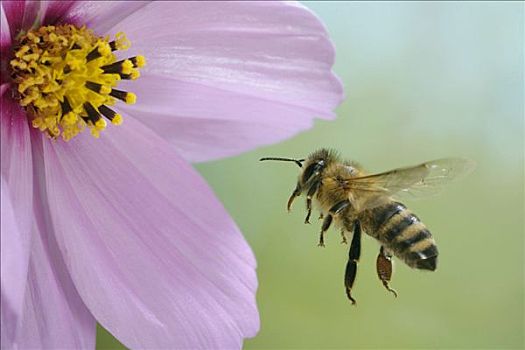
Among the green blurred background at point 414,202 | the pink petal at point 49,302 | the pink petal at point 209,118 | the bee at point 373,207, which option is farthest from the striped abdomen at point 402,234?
the green blurred background at point 414,202

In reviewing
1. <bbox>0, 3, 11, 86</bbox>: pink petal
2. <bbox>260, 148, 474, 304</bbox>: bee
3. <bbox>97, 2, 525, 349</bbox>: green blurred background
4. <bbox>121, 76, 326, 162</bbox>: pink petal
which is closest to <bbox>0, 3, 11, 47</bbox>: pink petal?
<bbox>0, 3, 11, 86</bbox>: pink petal

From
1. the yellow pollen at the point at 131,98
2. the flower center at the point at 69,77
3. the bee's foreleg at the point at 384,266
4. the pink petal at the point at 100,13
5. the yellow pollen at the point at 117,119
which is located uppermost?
the pink petal at the point at 100,13

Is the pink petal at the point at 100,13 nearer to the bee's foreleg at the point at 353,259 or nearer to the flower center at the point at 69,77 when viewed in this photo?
the flower center at the point at 69,77

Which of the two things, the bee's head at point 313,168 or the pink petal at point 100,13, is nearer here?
the pink petal at point 100,13

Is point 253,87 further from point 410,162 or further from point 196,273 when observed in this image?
point 410,162

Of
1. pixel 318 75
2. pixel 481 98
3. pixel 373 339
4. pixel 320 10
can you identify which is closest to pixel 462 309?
pixel 373 339

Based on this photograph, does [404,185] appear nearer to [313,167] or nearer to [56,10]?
[313,167]

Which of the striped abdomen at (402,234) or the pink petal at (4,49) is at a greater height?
the pink petal at (4,49)
